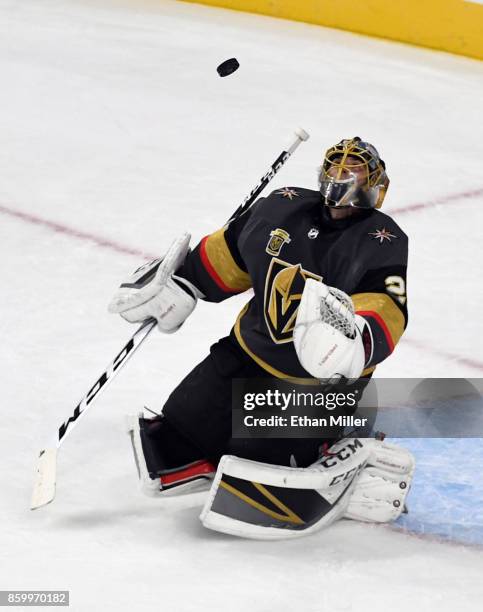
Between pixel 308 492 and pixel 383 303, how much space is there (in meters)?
0.41

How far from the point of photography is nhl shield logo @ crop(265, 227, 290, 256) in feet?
8.09

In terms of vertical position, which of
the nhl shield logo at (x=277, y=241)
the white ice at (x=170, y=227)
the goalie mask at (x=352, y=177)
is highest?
the goalie mask at (x=352, y=177)

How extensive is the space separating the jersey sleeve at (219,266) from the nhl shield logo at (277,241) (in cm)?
17

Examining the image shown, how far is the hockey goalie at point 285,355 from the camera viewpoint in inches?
95.0

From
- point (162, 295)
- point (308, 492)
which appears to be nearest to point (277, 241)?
point (162, 295)

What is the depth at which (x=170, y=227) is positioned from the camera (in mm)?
4094

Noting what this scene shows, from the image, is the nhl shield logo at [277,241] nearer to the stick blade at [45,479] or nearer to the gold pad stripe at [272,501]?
the gold pad stripe at [272,501]

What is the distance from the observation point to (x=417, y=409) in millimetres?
3096

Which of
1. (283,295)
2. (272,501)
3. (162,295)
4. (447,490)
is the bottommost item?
(447,490)

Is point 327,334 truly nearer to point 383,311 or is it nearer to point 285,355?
point 383,311

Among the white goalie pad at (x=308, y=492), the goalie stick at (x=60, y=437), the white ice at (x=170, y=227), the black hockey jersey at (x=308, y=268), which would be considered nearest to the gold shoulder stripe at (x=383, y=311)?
the black hockey jersey at (x=308, y=268)

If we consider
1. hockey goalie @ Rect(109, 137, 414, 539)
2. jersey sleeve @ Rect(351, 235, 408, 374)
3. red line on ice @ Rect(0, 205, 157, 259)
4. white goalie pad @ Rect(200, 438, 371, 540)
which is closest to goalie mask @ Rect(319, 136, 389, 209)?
hockey goalie @ Rect(109, 137, 414, 539)

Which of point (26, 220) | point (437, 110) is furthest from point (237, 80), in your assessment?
point (26, 220)

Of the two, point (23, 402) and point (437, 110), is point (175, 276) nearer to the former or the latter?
point (23, 402)
